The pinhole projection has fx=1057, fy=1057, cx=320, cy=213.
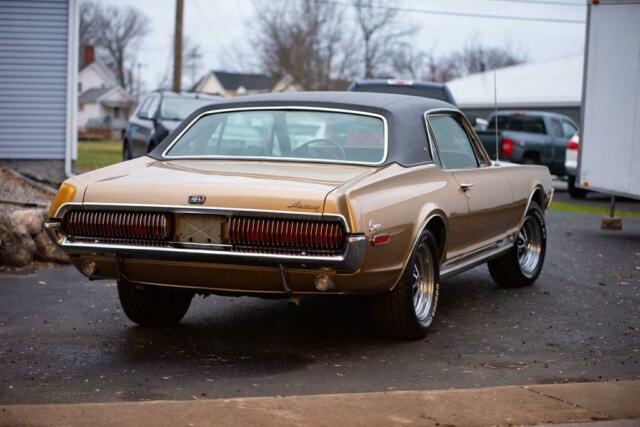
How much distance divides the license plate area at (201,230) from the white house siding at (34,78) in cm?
1117

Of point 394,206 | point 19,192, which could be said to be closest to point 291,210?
point 394,206

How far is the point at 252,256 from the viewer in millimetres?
5727

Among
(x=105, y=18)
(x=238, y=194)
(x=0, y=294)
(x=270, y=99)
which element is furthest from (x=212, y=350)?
(x=105, y=18)

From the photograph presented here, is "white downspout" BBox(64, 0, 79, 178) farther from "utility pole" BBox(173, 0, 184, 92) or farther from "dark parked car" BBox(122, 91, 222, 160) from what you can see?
"utility pole" BBox(173, 0, 184, 92)

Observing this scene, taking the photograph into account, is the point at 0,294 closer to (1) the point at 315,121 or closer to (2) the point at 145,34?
(1) the point at 315,121

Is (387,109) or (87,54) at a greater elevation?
(87,54)

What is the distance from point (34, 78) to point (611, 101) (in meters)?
8.72

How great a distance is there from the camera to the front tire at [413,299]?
6379 millimetres

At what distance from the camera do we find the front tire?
6.38 metres

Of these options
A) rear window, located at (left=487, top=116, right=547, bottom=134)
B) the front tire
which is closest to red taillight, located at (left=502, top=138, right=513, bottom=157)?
rear window, located at (left=487, top=116, right=547, bottom=134)

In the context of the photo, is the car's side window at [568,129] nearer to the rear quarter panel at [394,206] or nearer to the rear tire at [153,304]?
the rear quarter panel at [394,206]

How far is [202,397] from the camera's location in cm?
522

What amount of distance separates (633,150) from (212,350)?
8241 mm

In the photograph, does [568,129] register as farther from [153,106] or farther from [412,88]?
[412,88]
